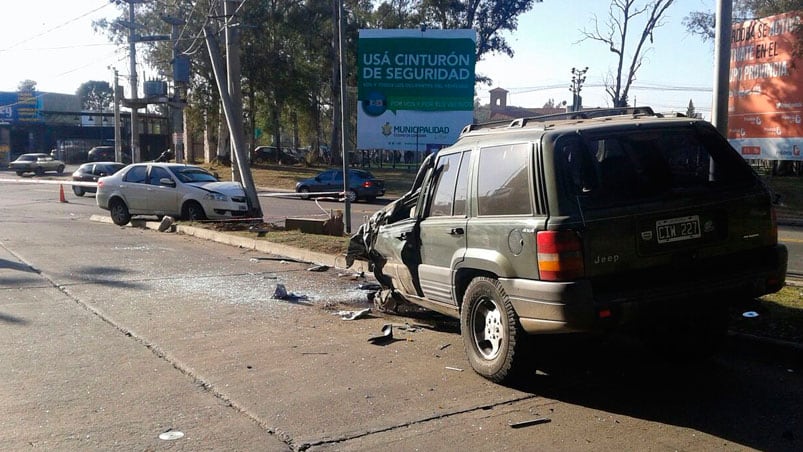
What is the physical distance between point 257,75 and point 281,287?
4335 centimetres

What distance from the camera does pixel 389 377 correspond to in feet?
19.8

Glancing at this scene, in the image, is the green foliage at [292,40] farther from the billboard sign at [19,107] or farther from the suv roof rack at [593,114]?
the suv roof rack at [593,114]

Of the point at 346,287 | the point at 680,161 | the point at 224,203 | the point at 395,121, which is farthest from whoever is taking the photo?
the point at 395,121

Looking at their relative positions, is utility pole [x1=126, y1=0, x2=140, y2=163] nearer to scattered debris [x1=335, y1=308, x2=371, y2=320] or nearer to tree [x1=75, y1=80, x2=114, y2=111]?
scattered debris [x1=335, y1=308, x2=371, y2=320]

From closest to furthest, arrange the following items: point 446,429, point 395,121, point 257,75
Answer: point 446,429 < point 395,121 < point 257,75

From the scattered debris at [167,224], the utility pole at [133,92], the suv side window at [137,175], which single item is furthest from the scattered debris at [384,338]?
the utility pole at [133,92]

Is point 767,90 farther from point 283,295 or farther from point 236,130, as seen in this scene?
point 283,295

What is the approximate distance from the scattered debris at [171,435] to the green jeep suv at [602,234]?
7.56ft

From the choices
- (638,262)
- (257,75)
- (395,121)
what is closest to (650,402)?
(638,262)

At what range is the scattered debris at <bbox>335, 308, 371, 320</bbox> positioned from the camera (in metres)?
8.25

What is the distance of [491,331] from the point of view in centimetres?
585

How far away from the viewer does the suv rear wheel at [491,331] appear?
5.48 metres

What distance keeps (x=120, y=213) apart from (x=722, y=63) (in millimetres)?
15604

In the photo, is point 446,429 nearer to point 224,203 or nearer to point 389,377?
point 389,377
